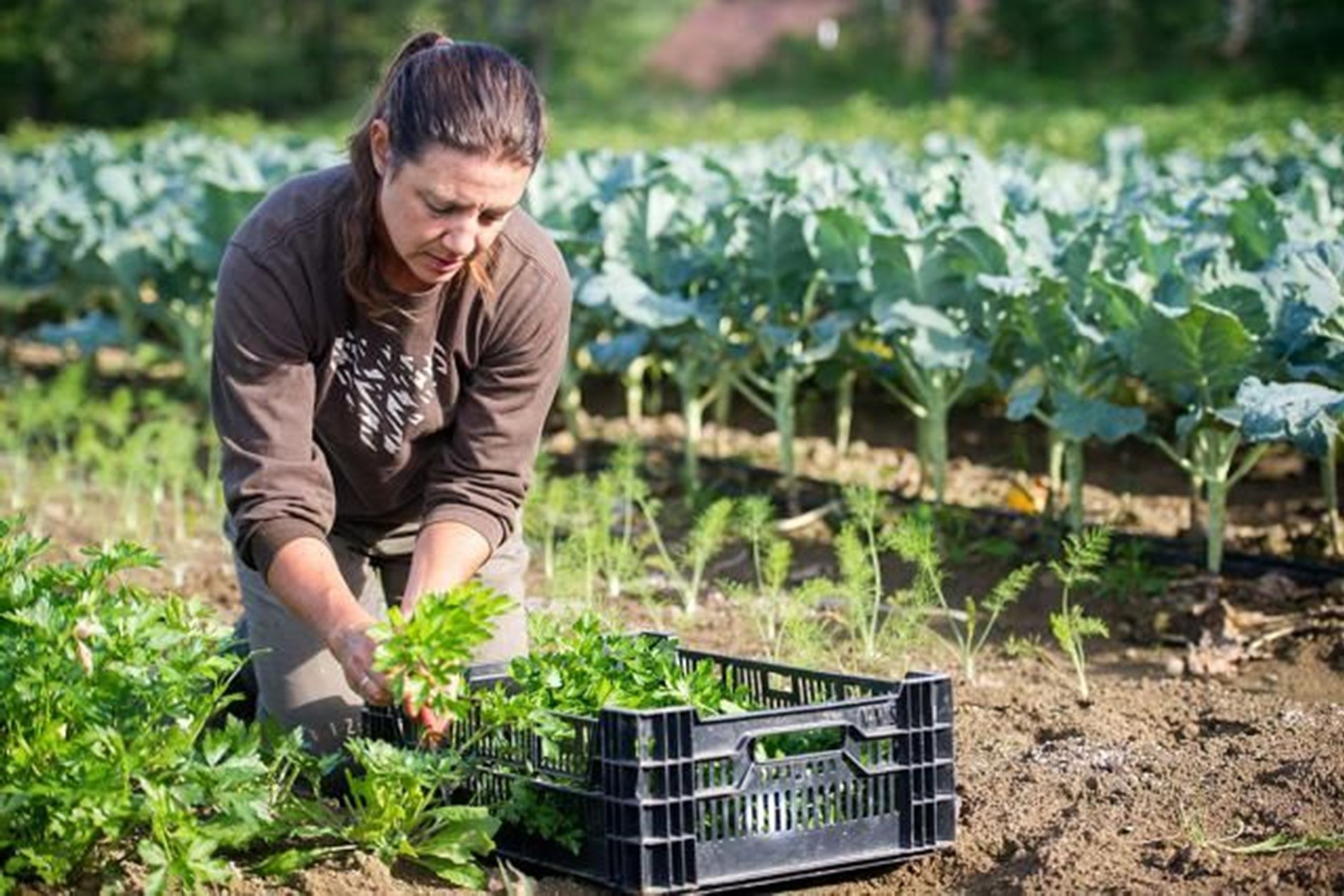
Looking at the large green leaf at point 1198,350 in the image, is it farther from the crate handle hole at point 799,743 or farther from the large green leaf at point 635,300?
the crate handle hole at point 799,743

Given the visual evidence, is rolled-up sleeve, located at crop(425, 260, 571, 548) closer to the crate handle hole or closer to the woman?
the woman

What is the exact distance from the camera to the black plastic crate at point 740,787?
329 centimetres

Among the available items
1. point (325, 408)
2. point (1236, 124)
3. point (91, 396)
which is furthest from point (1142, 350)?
point (1236, 124)

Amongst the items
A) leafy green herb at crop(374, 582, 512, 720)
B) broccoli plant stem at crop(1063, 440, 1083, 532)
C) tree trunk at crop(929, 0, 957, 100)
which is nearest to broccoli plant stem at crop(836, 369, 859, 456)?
broccoli plant stem at crop(1063, 440, 1083, 532)

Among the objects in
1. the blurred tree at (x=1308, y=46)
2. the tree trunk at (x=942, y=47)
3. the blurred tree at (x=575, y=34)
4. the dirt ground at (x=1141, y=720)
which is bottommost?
the dirt ground at (x=1141, y=720)

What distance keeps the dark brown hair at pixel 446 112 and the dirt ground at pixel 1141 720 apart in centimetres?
121

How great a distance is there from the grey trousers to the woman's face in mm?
844

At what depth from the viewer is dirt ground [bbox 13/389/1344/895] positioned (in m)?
3.54

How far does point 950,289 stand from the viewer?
634 centimetres

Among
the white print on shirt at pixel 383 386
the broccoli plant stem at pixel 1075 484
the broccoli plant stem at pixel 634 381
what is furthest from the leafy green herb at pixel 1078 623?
the broccoli plant stem at pixel 634 381

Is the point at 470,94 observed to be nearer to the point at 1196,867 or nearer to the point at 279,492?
the point at 279,492

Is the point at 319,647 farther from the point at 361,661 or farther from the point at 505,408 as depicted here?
the point at 361,661

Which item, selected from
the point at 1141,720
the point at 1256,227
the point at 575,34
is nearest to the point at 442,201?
the point at 1141,720

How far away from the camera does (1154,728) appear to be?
4449mm
